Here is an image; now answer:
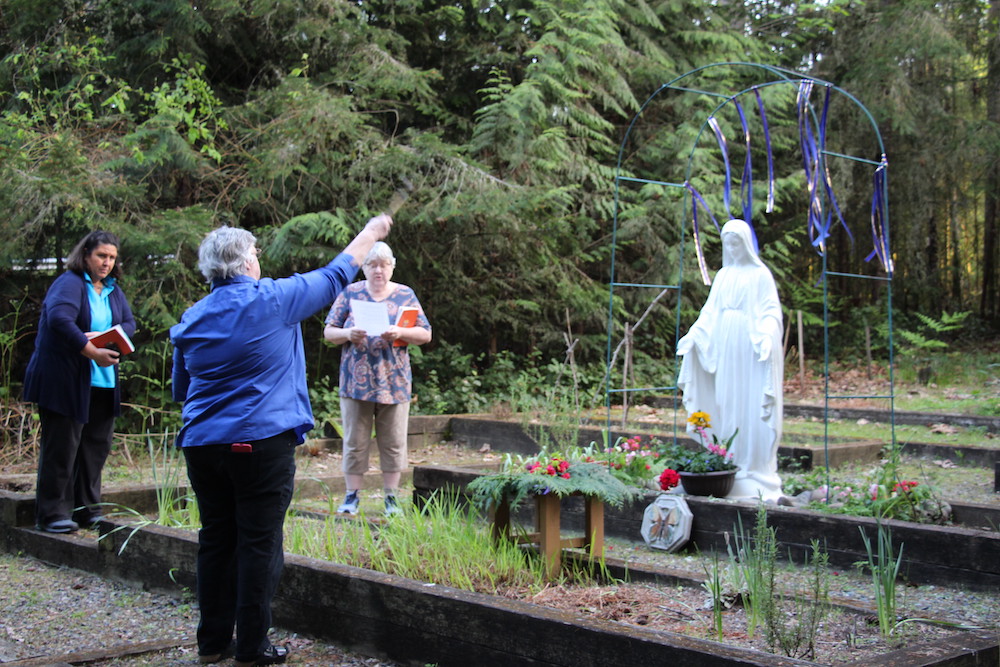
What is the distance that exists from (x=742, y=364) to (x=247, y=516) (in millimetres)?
3999

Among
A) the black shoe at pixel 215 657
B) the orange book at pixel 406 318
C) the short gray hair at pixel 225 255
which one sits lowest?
the black shoe at pixel 215 657

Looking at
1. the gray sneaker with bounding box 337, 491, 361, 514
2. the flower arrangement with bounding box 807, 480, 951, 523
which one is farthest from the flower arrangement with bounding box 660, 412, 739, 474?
the gray sneaker with bounding box 337, 491, 361, 514

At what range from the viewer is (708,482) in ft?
20.5

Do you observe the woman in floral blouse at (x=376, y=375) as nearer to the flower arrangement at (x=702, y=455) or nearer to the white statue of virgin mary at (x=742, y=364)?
the flower arrangement at (x=702, y=455)

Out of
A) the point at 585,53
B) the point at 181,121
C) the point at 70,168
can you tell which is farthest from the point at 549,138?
the point at 70,168

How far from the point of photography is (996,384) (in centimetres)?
1370

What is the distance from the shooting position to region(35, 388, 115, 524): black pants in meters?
5.60

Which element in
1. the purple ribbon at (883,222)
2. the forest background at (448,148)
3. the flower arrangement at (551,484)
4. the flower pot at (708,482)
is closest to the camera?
the flower arrangement at (551,484)

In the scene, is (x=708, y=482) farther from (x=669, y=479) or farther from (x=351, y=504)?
(x=351, y=504)

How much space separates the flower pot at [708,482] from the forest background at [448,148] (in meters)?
2.14

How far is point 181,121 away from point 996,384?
11173 mm

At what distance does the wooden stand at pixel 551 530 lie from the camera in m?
4.67

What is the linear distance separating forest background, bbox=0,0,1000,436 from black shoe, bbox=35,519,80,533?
126 inches

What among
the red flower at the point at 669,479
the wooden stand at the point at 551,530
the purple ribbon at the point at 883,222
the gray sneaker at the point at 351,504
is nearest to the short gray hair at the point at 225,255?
the wooden stand at the point at 551,530
